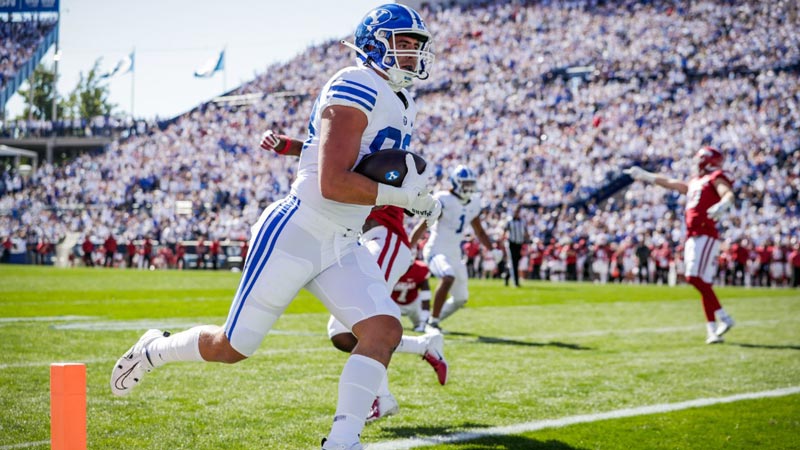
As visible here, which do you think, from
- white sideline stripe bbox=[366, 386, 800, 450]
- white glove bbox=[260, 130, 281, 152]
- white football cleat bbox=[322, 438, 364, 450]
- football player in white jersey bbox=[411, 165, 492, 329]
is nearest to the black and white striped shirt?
football player in white jersey bbox=[411, 165, 492, 329]

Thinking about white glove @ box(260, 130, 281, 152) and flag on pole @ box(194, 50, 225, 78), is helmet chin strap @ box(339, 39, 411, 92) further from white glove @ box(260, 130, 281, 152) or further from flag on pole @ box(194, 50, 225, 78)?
flag on pole @ box(194, 50, 225, 78)

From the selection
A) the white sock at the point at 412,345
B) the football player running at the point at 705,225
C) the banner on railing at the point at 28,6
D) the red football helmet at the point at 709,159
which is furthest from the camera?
the banner on railing at the point at 28,6

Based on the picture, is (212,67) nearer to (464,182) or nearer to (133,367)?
(464,182)

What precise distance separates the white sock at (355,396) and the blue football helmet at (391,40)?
1.28m

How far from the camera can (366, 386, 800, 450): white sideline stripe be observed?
452cm

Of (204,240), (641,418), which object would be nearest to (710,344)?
(641,418)

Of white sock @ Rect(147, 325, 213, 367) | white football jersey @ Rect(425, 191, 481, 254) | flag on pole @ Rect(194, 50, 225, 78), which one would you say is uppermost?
flag on pole @ Rect(194, 50, 225, 78)

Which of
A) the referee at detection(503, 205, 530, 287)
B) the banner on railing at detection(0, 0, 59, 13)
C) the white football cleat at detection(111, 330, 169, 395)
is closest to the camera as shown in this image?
the white football cleat at detection(111, 330, 169, 395)

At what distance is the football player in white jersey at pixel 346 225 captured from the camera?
3627mm

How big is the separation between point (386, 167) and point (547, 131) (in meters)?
29.5

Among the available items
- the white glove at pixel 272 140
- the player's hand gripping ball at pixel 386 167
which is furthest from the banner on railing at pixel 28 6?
the player's hand gripping ball at pixel 386 167

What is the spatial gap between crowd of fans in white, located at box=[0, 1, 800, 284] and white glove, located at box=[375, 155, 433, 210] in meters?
22.5

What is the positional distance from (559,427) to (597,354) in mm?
3323

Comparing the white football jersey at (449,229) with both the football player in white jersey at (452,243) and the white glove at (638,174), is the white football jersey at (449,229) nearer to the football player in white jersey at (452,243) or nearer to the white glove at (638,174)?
the football player in white jersey at (452,243)
